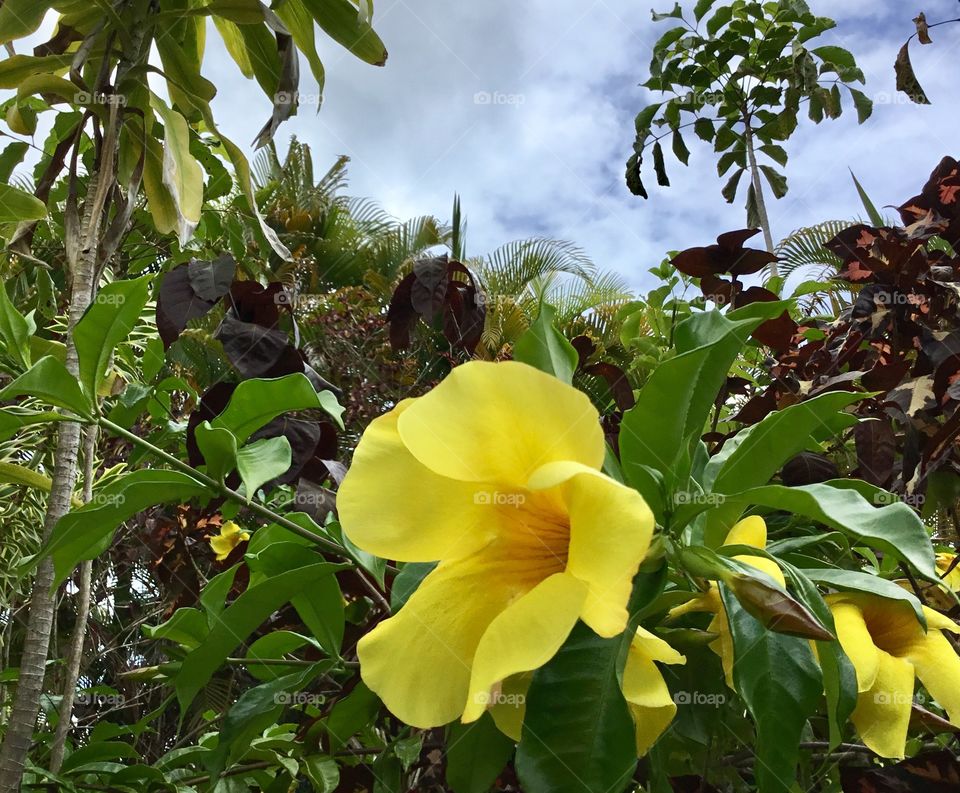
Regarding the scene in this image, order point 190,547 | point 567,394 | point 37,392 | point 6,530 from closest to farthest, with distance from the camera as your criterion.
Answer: point 567,394 → point 37,392 → point 190,547 → point 6,530

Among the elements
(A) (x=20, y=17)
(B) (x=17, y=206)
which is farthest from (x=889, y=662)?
(A) (x=20, y=17)

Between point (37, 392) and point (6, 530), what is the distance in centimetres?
202

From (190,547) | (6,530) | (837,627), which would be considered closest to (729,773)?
(837,627)

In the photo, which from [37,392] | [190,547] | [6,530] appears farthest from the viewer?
[6,530]

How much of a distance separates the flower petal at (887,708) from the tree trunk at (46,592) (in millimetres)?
645

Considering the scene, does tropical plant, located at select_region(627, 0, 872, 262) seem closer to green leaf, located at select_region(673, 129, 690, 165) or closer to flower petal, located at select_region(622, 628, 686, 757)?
green leaf, located at select_region(673, 129, 690, 165)

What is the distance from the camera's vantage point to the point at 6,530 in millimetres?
2156

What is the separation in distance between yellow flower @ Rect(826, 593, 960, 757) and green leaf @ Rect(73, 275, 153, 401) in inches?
21.4

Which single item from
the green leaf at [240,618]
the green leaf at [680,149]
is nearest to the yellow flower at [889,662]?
the green leaf at [240,618]

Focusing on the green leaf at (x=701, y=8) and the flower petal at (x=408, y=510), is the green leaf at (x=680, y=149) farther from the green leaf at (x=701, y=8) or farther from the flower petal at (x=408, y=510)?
the flower petal at (x=408, y=510)

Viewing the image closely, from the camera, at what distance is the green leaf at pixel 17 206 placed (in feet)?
3.20

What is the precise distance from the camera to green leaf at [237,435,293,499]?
1.72ft

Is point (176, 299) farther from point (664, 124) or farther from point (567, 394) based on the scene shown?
point (664, 124)

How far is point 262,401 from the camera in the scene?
562 mm
